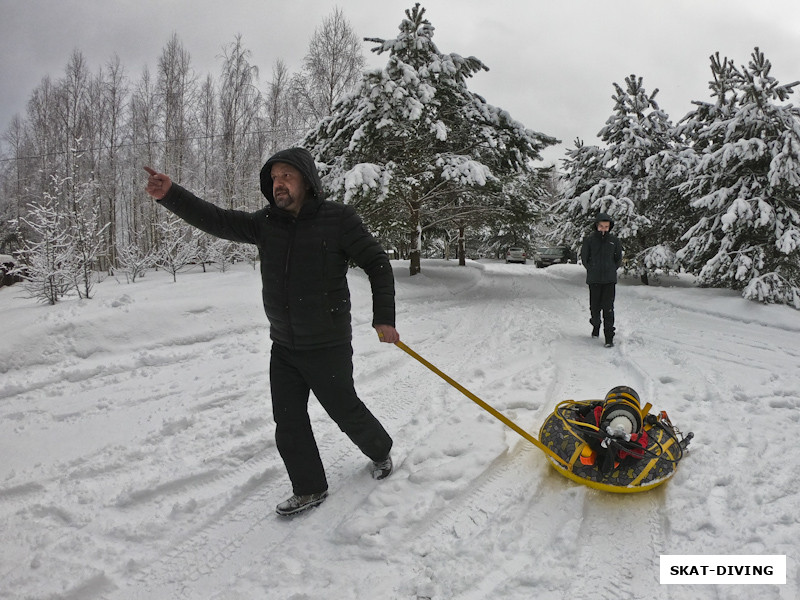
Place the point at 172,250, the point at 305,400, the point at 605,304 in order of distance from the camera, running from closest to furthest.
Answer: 1. the point at 305,400
2. the point at 605,304
3. the point at 172,250

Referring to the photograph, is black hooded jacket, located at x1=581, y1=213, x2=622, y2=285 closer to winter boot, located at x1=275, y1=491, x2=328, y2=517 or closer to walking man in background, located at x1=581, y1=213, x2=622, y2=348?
walking man in background, located at x1=581, y1=213, x2=622, y2=348

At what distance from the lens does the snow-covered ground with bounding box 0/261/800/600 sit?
7.27 ft

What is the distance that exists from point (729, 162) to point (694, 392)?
841 centimetres

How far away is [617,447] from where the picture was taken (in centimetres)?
279

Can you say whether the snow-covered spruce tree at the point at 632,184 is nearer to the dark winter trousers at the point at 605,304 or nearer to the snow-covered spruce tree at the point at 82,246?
the dark winter trousers at the point at 605,304

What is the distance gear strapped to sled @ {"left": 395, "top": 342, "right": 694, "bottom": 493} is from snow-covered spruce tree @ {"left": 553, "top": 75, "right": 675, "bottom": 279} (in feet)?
39.5

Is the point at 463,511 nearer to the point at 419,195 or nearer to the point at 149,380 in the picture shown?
the point at 149,380

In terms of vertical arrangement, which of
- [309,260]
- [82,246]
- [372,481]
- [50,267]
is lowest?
[372,481]

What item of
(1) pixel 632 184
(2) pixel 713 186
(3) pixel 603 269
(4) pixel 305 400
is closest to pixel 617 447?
(4) pixel 305 400

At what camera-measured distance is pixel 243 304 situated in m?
7.96

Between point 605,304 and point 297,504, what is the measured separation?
557 cm

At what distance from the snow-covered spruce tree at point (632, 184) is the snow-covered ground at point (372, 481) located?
844cm

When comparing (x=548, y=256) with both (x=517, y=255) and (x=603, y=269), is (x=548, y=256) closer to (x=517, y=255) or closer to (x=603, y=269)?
(x=517, y=255)

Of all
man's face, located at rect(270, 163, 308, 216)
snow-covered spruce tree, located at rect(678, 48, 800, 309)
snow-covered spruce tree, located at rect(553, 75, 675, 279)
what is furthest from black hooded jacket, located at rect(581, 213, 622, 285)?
snow-covered spruce tree, located at rect(553, 75, 675, 279)
